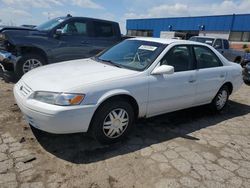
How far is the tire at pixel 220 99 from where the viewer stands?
217 inches

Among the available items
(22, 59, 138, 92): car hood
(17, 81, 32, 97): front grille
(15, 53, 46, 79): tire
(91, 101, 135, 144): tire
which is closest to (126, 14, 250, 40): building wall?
(15, 53, 46, 79): tire

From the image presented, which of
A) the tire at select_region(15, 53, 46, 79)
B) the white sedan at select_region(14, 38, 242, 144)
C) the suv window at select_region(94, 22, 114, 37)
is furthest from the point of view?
the suv window at select_region(94, 22, 114, 37)

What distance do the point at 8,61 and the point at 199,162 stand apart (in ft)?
18.2

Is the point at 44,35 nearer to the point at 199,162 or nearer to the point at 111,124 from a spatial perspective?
the point at 111,124

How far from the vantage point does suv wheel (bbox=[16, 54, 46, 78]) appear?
6691 millimetres

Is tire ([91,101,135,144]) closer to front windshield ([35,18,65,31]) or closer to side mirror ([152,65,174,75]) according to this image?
side mirror ([152,65,174,75])

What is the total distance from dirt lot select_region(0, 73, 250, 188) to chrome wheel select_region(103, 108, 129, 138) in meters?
0.19

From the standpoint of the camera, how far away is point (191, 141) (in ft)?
13.6

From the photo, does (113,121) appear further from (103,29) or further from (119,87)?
(103,29)

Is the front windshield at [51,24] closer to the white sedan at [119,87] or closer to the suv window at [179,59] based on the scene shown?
the white sedan at [119,87]

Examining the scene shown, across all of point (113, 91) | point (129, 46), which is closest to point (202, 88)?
point (129, 46)

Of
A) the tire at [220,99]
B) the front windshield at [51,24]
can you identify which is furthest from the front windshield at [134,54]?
the front windshield at [51,24]

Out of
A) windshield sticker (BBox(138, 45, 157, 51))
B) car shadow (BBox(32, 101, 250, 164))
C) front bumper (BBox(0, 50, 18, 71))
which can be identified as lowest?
car shadow (BBox(32, 101, 250, 164))

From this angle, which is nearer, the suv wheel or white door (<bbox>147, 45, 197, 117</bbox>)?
white door (<bbox>147, 45, 197, 117</bbox>)
